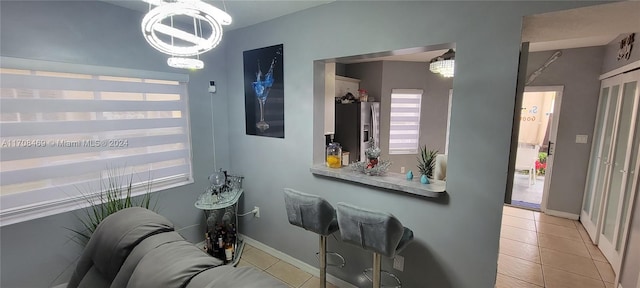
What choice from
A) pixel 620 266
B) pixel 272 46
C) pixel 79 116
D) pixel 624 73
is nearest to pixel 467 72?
pixel 272 46

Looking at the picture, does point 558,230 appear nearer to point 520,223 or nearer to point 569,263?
point 520,223

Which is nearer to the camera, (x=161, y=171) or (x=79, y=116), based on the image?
(x=79, y=116)

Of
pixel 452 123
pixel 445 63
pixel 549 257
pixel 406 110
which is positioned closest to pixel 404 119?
pixel 406 110

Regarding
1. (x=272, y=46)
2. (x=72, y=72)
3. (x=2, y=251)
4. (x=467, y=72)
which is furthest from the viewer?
(x=272, y=46)

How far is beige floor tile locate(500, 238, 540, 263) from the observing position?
111 inches

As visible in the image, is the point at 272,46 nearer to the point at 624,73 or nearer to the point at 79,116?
the point at 79,116

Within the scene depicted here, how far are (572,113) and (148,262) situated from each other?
5.14 metres

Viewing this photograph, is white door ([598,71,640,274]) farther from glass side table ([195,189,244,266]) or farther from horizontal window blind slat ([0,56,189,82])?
horizontal window blind slat ([0,56,189,82])

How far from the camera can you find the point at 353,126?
13.2ft

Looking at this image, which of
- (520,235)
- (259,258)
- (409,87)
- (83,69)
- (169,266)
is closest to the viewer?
(169,266)

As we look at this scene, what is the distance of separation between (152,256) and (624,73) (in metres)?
4.53

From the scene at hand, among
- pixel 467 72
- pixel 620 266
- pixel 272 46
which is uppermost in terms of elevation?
pixel 272 46

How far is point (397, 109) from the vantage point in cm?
484

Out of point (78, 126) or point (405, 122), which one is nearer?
point (78, 126)
